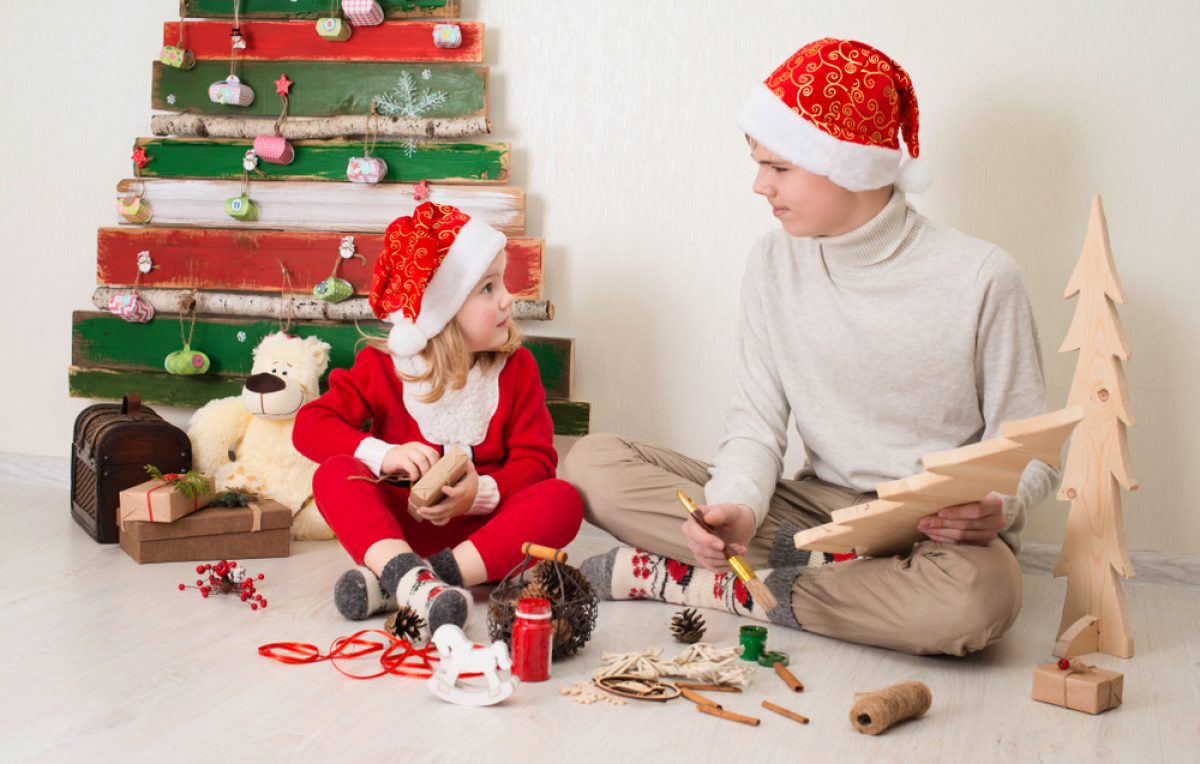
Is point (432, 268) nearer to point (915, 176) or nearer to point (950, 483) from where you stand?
point (915, 176)

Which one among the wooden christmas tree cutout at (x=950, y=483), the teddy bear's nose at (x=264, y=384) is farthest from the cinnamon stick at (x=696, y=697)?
the teddy bear's nose at (x=264, y=384)

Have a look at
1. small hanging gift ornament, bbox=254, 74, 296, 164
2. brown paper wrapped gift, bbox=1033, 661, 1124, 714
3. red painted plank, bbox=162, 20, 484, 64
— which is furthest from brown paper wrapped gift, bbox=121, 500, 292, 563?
brown paper wrapped gift, bbox=1033, 661, 1124, 714

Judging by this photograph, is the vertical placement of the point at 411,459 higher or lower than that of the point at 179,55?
lower

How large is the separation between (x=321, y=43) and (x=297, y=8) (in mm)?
103

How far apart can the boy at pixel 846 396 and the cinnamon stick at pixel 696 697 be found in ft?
0.75

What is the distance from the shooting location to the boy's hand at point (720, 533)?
1.68 metres

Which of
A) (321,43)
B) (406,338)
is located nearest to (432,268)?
(406,338)

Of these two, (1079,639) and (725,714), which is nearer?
(725,714)

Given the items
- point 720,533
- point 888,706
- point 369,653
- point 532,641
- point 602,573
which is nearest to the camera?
point 888,706

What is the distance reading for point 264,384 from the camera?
2439mm

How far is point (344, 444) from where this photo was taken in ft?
6.79

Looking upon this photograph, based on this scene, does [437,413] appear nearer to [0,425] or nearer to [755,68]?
[755,68]

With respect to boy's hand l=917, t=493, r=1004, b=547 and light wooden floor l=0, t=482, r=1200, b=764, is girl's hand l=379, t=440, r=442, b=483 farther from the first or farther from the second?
boy's hand l=917, t=493, r=1004, b=547

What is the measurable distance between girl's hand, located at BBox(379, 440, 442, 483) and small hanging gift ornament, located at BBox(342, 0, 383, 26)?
43.4 inches
